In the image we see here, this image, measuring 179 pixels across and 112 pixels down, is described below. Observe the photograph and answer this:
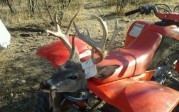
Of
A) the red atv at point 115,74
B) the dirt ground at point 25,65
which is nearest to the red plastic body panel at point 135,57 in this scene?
the red atv at point 115,74

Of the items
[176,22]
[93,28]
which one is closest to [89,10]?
[93,28]

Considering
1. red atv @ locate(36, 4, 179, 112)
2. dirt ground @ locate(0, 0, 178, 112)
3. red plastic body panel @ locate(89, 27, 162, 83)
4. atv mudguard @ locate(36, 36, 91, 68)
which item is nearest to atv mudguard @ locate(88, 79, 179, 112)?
red atv @ locate(36, 4, 179, 112)

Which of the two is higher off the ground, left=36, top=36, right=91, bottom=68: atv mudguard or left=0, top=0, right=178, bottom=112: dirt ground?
left=36, top=36, right=91, bottom=68: atv mudguard

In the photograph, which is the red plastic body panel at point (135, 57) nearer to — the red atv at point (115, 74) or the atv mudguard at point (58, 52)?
the red atv at point (115, 74)

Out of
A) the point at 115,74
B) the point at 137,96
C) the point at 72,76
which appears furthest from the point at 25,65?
the point at 137,96

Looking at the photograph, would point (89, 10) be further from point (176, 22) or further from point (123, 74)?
point (123, 74)

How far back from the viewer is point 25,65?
17.8ft

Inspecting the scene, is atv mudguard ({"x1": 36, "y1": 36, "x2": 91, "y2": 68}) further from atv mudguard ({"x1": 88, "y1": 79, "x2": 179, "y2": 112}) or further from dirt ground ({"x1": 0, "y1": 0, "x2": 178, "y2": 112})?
dirt ground ({"x1": 0, "y1": 0, "x2": 178, "y2": 112})

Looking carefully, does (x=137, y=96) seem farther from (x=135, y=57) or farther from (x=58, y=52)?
(x=58, y=52)

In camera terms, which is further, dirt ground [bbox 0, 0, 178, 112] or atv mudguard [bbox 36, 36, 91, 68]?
dirt ground [bbox 0, 0, 178, 112]

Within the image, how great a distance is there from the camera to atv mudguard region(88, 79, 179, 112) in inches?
97.1

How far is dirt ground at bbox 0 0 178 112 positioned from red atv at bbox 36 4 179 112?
104cm

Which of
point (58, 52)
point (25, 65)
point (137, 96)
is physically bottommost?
point (25, 65)

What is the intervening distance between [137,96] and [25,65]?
10.4ft
